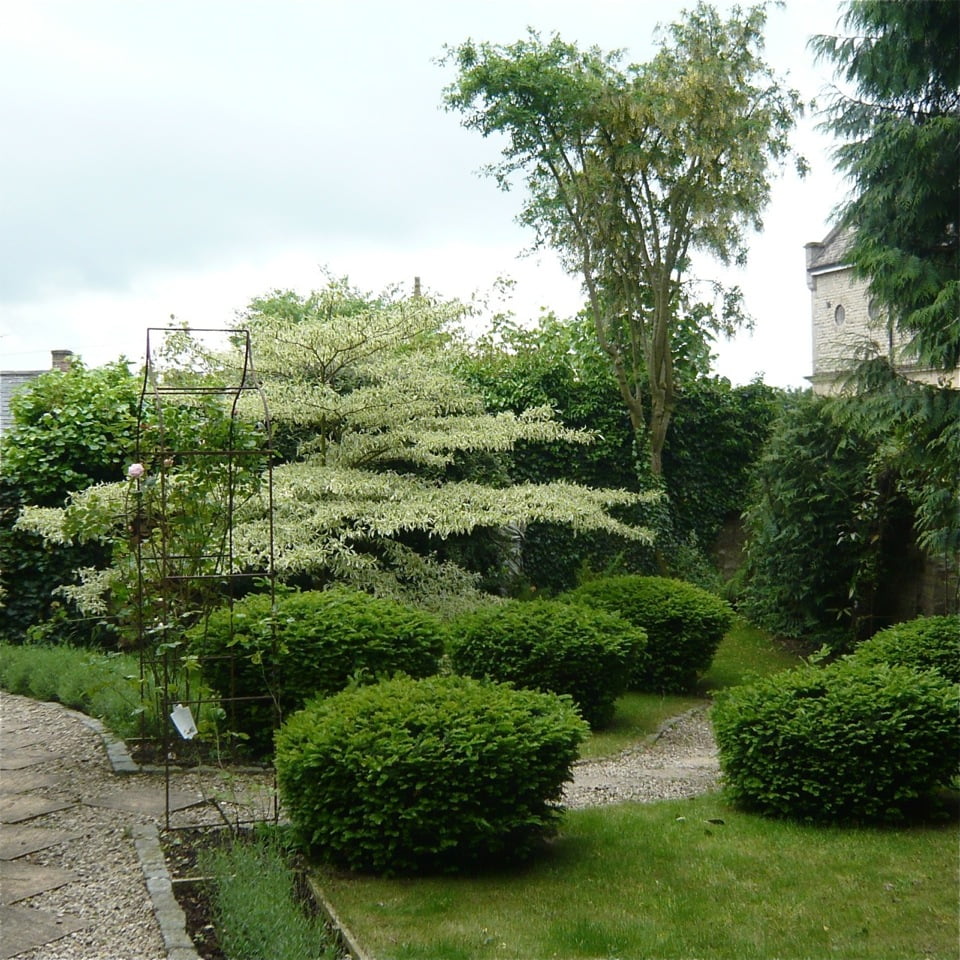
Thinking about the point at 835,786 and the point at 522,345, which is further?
the point at 522,345

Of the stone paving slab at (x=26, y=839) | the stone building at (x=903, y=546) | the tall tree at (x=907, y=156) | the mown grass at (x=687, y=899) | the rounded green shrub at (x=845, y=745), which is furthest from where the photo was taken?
the stone building at (x=903, y=546)

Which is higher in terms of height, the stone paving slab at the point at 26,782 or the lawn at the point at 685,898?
the stone paving slab at the point at 26,782

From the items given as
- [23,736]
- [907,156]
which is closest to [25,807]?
[23,736]

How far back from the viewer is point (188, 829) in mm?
5074

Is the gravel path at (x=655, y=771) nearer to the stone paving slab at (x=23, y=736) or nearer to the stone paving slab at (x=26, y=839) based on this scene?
the stone paving slab at (x=26, y=839)

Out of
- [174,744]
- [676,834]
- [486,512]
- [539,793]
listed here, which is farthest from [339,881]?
[486,512]

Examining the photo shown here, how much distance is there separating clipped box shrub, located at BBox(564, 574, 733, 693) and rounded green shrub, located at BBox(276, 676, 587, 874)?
4340 millimetres

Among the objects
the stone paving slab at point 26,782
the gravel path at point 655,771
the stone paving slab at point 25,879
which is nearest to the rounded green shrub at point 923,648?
the gravel path at point 655,771

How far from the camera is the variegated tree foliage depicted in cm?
898

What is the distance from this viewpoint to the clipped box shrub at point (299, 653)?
6406mm

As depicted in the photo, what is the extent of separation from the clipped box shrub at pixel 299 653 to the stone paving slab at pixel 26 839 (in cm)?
136

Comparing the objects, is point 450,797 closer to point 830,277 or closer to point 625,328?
point 625,328

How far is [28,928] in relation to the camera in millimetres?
4000

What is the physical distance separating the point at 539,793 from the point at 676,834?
95 cm
